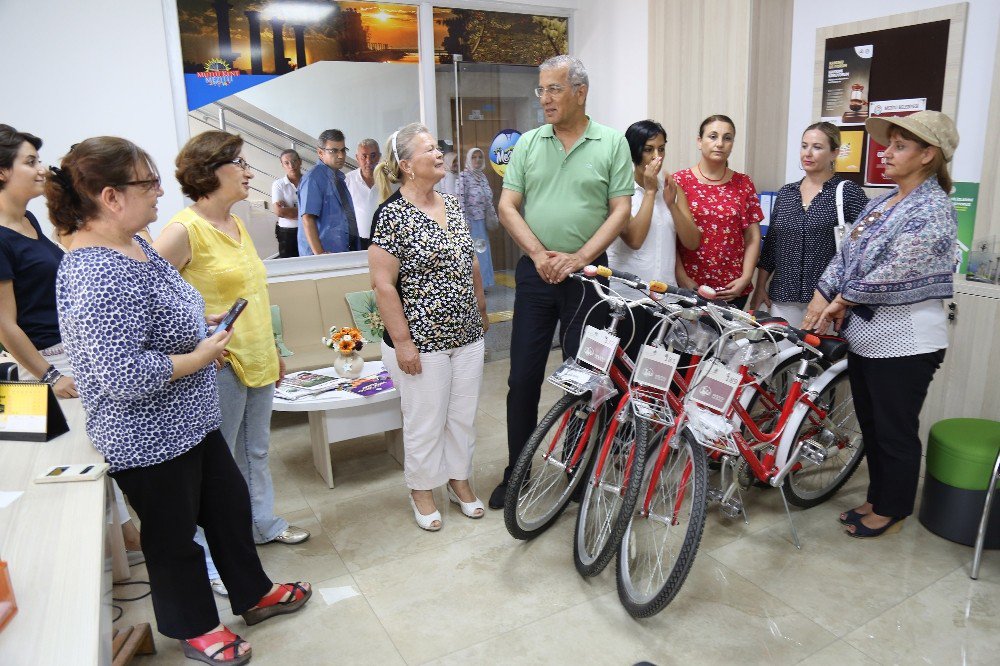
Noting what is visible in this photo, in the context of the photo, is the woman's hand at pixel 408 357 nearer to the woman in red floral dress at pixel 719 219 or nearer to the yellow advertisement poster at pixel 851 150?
the woman in red floral dress at pixel 719 219

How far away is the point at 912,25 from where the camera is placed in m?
3.54

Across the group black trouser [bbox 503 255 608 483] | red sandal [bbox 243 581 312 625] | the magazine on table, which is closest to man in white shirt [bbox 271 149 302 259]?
the magazine on table

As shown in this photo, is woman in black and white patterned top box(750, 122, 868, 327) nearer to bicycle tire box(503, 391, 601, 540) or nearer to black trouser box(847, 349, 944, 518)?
black trouser box(847, 349, 944, 518)

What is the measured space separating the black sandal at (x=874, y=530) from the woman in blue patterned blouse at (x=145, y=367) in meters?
2.27

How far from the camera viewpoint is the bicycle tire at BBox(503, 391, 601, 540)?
8.23 ft

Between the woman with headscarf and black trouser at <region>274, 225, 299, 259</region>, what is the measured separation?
1.26 meters

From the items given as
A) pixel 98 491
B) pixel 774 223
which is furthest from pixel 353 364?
pixel 774 223

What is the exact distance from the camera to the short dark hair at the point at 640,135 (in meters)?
2.98

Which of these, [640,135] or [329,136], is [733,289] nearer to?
[640,135]

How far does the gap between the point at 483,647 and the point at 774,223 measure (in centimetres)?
223

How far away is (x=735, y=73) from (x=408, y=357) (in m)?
2.72

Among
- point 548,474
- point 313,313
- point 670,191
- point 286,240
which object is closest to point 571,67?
point 670,191

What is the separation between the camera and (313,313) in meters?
4.46

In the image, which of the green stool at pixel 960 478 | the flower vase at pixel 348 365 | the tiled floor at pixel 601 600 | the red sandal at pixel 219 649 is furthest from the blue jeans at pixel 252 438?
the green stool at pixel 960 478
